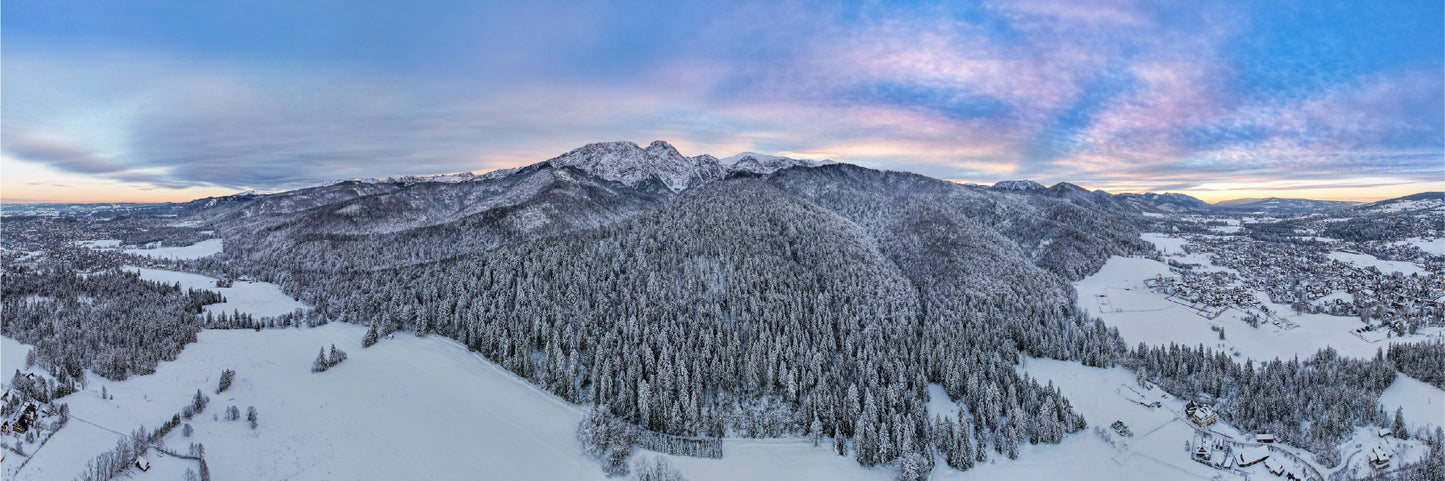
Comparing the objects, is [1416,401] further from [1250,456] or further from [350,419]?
[350,419]

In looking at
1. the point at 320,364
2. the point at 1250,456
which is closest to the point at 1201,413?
the point at 1250,456

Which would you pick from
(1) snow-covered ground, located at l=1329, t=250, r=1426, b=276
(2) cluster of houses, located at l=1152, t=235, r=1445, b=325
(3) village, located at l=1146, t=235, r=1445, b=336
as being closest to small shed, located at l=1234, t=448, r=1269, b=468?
(3) village, located at l=1146, t=235, r=1445, b=336

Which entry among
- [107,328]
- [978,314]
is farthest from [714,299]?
[107,328]

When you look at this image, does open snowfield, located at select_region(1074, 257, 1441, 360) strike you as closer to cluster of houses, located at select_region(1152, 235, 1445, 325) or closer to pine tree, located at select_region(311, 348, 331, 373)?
cluster of houses, located at select_region(1152, 235, 1445, 325)

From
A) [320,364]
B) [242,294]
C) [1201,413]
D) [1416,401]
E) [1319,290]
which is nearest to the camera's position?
[1201,413]

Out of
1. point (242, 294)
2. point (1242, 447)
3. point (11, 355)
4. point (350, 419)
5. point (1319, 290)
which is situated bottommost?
point (1242, 447)

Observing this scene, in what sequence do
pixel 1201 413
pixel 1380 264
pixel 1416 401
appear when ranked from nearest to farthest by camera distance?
pixel 1201 413 < pixel 1416 401 < pixel 1380 264

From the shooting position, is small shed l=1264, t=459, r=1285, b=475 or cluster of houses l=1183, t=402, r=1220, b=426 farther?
cluster of houses l=1183, t=402, r=1220, b=426
